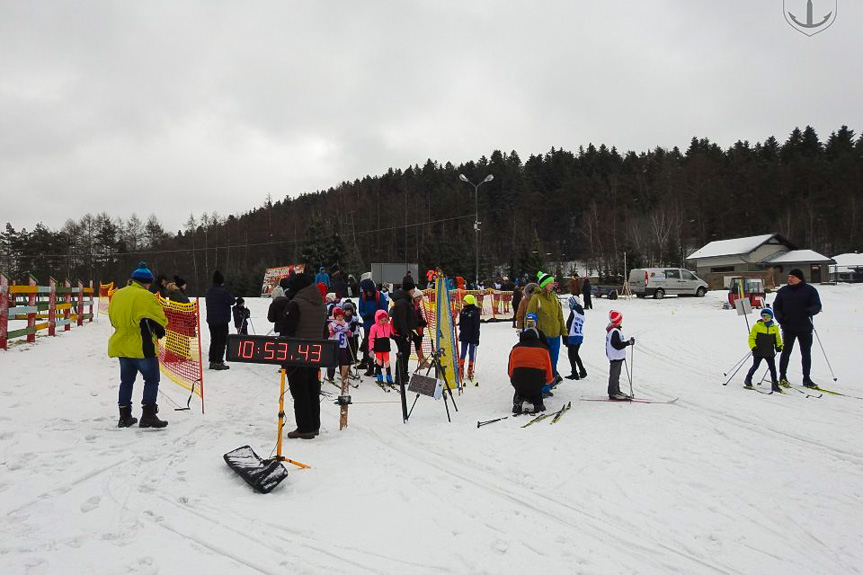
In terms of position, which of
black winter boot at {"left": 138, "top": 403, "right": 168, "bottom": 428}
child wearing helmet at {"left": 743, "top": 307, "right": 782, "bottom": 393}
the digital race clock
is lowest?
black winter boot at {"left": 138, "top": 403, "right": 168, "bottom": 428}

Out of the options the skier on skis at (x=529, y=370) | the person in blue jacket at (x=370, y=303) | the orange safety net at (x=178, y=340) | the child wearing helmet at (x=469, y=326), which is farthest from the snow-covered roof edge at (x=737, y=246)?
the orange safety net at (x=178, y=340)

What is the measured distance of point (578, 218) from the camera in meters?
81.1

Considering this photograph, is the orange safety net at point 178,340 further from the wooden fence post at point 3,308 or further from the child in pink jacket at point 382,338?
the child in pink jacket at point 382,338

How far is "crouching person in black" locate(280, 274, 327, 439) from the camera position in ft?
18.9

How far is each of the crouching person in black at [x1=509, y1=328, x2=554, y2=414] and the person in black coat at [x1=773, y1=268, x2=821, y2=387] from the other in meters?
4.55

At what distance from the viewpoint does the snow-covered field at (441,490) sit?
129 inches

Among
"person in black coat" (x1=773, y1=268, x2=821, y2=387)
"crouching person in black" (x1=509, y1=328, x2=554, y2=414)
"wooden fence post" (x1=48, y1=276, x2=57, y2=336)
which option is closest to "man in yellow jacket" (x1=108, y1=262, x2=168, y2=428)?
"crouching person in black" (x1=509, y1=328, x2=554, y2=414)

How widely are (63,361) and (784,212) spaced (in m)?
84.6

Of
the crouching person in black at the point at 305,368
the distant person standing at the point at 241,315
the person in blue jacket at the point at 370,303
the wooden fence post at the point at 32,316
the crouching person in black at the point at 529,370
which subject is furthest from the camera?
the distant person standing at the point at 241,315

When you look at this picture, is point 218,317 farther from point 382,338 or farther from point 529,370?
point 529,370

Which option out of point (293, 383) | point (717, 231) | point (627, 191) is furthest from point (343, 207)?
point (293, 383)

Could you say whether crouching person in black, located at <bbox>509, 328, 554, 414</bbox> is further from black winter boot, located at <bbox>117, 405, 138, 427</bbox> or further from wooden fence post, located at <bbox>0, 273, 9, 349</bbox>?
wooden fence post, located at <bbox>0, 273, 9, 349</bbox>

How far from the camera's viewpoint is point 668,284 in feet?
106

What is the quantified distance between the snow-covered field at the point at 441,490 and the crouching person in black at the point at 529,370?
0.48 m
